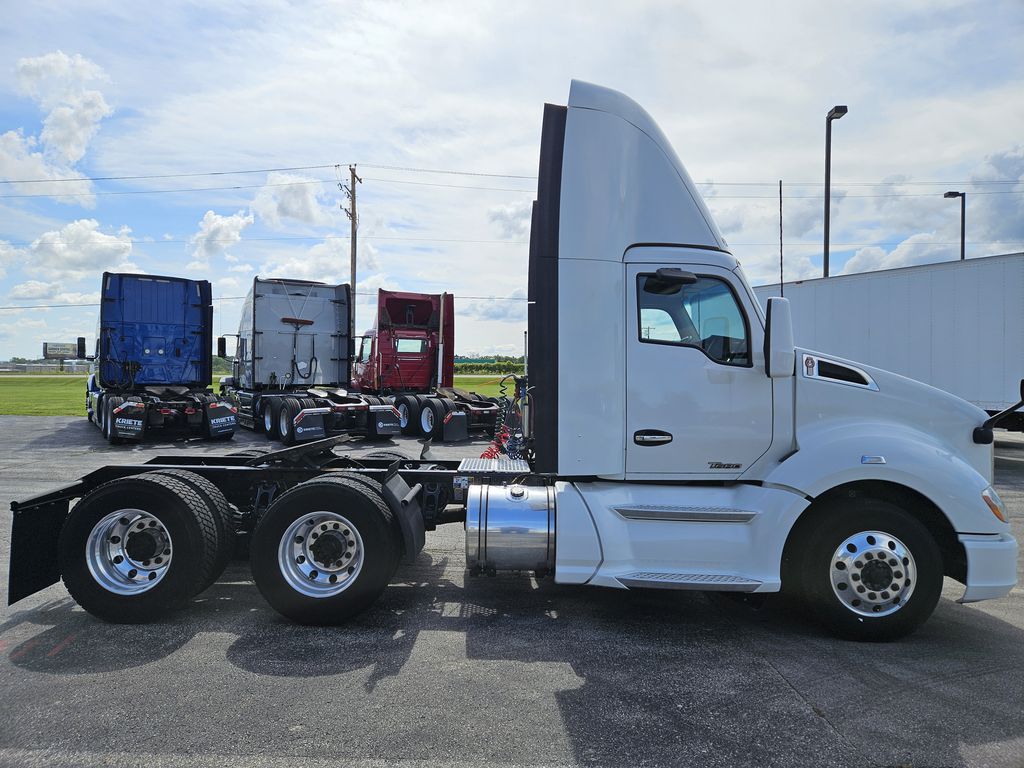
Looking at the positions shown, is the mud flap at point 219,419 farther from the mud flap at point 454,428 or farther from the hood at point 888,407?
the hood at point 888,407

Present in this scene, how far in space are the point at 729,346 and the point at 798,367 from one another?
0.52 m

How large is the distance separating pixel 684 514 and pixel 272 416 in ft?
44.4

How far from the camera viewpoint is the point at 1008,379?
38.1ft

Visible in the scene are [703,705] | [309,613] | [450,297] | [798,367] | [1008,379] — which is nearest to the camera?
[703,705]

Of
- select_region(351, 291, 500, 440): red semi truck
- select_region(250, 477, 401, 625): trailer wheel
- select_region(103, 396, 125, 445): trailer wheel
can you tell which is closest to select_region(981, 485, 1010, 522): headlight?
select_region(250, 477, 401, 625): trailer wheel

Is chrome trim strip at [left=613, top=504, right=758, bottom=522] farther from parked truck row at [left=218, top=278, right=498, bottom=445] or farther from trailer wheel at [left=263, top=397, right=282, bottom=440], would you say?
trailer wheel at [left=263, top=397, right=282, bottom=440]

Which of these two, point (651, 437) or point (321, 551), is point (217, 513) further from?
point (651, 437)

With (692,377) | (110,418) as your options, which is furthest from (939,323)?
(110,418)

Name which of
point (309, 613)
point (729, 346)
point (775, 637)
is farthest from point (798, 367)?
point (309, 613)

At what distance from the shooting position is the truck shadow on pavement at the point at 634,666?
10.4 ft

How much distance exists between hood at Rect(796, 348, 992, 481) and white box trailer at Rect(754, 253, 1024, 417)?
20.7 ft

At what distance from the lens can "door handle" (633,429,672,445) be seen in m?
4.68

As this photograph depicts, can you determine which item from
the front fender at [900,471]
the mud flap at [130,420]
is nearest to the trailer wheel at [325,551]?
the front fender at [900,471]

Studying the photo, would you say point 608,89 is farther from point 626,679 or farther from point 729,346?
point 626,679
